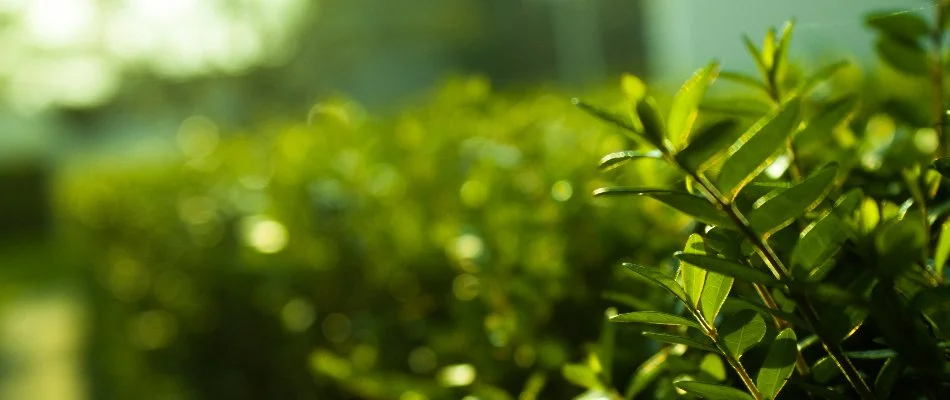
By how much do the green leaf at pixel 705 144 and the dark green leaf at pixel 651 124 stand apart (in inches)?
0.8

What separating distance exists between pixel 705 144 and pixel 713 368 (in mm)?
274

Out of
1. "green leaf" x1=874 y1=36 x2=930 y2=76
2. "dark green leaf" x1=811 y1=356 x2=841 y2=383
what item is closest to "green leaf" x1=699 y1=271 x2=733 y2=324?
"dark green leaf" x1=811 y1=356 x2=841 y2=383

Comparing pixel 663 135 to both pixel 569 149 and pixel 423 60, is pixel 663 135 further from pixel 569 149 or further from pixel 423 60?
pixel 423 60

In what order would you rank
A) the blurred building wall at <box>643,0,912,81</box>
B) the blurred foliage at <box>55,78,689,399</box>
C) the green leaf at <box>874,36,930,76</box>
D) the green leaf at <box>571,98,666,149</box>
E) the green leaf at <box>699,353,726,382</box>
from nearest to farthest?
1. the green leaf at <box>571,98,666,149</box>
2. the green leaf at <box>699,353,726,382</box>
3. the green leaf at <box>874,36,930,76</box>
4. the blurred foliage at <box>55,78,689,399</box>
5. the blurred building wall at <box>643,0,912,81</box>

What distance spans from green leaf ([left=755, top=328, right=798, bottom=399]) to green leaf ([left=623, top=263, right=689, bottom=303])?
0.08m

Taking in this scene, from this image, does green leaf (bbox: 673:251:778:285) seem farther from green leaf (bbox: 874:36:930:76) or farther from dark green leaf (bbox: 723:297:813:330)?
green leaf (bbox: 874:36:930:76)

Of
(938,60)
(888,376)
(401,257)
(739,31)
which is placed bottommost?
(888,376)

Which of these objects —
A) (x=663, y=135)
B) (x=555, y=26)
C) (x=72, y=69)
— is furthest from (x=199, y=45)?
(x=663, y=135)

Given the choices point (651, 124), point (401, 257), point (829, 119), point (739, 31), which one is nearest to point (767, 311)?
point (651, 124)

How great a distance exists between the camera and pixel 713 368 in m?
0.92

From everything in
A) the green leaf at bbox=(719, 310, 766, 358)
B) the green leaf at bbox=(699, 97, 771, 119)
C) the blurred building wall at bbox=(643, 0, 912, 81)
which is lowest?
the green leaf at bbox=(719, 310, 766, 358)

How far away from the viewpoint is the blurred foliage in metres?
1.55

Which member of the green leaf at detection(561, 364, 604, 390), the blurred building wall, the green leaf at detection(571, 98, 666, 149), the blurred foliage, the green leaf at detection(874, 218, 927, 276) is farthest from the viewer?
the blurred building wall

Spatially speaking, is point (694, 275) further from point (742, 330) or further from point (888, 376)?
point (888, 376)
